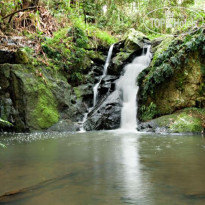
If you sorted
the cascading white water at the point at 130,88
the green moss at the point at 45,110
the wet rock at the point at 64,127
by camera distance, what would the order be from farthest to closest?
the cascading white water at the point at 130,88
the wet rock at the point at 64,127
the green moss at the point at 45,110

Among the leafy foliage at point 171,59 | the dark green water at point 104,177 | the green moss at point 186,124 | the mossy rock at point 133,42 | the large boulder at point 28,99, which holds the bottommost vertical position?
the green moss at point 186,124

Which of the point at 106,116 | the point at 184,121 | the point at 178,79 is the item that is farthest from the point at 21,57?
the point at 184,121

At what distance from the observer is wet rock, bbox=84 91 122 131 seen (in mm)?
8945

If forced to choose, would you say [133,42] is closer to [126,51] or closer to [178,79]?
[126,51]

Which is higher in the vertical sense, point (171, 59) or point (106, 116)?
point (171, 59)

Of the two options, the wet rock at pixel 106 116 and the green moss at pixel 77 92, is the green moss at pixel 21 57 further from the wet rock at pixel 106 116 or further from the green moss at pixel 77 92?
the wet rock at pixel 106 116

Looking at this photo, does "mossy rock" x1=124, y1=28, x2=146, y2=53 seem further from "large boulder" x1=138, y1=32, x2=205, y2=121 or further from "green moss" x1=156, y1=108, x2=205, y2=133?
"green moss" x1=156, y1=108, x2=205, y2=133

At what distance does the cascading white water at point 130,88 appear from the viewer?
30.0ft

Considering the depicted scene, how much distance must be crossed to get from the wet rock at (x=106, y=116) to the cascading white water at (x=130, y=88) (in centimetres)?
26

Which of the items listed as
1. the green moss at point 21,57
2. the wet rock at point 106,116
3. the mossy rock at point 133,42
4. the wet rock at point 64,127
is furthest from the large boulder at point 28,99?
the mossy rock at point 133,42

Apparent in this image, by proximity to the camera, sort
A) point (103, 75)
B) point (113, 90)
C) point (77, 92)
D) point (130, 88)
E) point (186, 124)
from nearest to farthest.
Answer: point (186, 124), point (130, 88), point (77, 92), point (113, 90), point (103, 75)

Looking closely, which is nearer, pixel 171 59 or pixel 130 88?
pixel 171 59

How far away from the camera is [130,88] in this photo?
10.3 m

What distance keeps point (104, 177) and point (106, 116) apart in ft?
20.9
